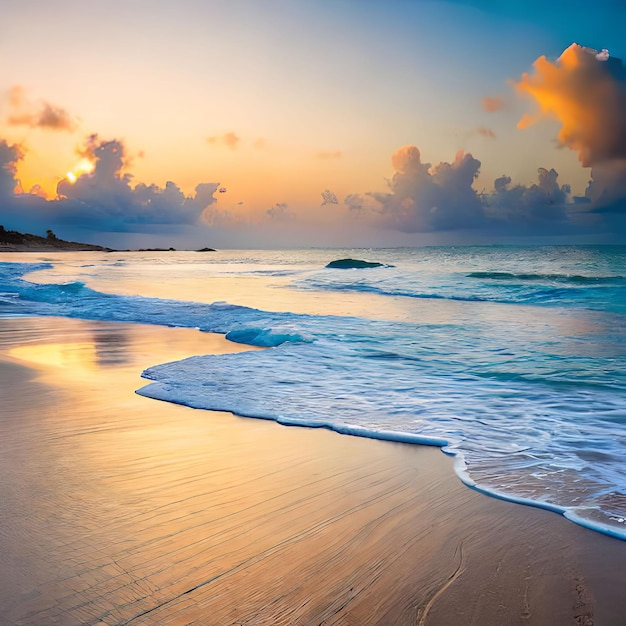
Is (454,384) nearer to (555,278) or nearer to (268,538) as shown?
(268,538)

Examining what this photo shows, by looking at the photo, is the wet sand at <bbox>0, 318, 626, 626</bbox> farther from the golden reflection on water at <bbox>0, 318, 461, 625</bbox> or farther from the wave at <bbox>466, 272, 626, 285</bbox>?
the wave at <bbox>466, 272, 626, 285</bbox>

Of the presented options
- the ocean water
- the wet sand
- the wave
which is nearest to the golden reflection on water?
the wet sand

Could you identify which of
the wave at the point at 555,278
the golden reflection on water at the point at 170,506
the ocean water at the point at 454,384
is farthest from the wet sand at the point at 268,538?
the wave at the point at 555,278

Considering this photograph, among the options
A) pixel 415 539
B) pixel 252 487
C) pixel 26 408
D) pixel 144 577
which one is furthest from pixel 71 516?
pixel 26 408

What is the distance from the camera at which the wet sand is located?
2.13 meters

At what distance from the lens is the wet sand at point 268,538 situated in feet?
7.00

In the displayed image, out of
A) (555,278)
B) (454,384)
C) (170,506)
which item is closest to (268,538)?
(170,506)

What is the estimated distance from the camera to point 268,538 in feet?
8.78

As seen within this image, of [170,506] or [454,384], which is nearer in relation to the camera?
[170,506]

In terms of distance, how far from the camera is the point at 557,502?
10.4 ft

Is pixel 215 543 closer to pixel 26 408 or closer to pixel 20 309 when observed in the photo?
pixel 26 408

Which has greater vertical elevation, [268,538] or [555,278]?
[555,278]

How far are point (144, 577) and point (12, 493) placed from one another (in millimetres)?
1326

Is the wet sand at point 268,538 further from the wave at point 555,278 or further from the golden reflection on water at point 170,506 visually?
the wave at point 555,278
